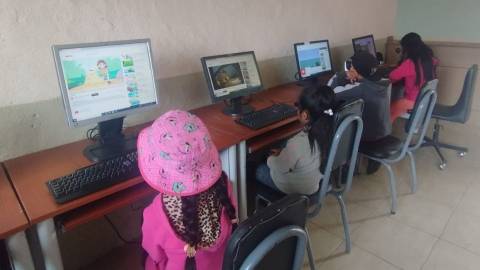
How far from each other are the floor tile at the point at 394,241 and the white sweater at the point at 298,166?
2.05ft

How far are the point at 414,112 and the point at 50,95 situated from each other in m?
2.08

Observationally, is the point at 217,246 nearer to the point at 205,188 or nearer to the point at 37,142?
the point at 205,188

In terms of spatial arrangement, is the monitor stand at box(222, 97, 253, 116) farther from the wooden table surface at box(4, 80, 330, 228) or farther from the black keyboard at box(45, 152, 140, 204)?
the black keyboard at box(45, 152, 140, 204)

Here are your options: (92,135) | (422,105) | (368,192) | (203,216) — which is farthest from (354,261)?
(92,135)

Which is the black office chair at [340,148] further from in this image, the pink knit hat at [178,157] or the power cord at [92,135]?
the power cord at [92,135]

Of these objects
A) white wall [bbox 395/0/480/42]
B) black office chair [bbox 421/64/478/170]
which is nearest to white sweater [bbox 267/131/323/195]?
black office chair [bbox 421/64/478/170]

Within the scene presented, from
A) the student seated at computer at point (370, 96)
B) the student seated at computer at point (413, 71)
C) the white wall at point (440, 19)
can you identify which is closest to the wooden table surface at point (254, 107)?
the student seated at computer at point (370, 96)

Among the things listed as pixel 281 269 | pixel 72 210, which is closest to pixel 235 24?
pixel 72 210

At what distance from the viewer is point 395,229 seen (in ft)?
6.64

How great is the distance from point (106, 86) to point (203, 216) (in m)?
0.74

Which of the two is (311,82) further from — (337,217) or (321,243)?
(321,243)

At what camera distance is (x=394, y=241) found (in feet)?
6.30

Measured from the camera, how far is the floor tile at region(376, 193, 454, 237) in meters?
2.05

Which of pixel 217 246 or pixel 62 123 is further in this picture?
pixel 62 123
